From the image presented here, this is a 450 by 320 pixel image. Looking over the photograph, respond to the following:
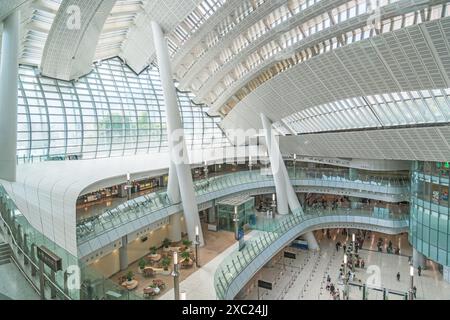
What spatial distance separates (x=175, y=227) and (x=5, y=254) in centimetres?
1336

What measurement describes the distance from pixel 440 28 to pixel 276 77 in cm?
1085

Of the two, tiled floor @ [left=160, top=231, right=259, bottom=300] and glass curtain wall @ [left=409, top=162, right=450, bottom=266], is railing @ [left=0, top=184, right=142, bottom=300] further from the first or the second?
glass curtain wall @ [left=409, top=162, right=450, bottom=266]

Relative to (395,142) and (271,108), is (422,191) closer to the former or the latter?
(395,142)

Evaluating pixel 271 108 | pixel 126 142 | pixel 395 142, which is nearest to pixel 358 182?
pixel 395 142

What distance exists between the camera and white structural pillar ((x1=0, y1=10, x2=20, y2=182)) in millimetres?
11969

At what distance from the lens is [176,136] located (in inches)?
731

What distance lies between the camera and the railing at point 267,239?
14805mm

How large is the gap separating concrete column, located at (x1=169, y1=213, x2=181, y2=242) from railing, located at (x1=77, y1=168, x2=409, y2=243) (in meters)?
A: 1.53

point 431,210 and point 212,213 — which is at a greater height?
point 431,210

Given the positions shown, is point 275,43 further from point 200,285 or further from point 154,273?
point 154,273

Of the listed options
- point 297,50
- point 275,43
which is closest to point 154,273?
point 297,50

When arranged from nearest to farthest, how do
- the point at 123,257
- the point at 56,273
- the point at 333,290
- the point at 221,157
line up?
the point at 56,273
the point at 123,257
the point at 333,290
the point at 221,157

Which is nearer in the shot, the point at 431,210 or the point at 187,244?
the point at 187,244

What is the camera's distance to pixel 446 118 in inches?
670
